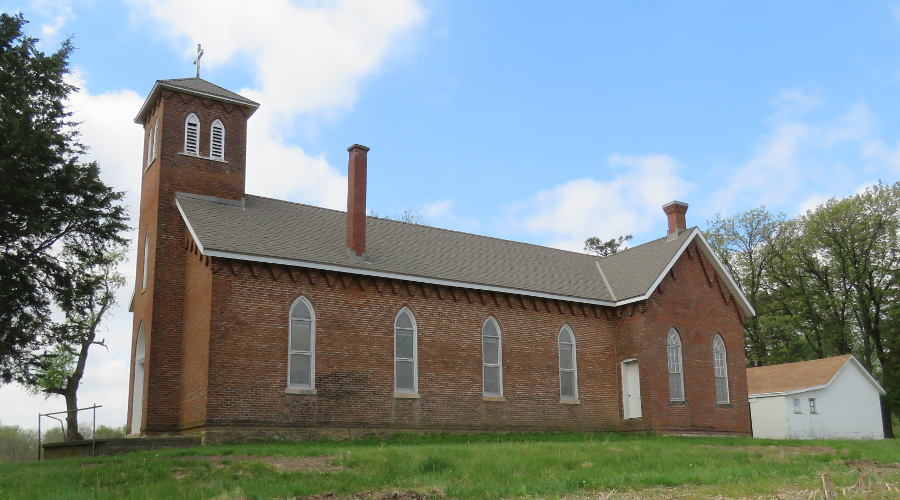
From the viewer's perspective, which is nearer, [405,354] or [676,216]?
[405,354]

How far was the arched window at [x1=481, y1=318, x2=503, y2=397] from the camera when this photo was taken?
87.9ft

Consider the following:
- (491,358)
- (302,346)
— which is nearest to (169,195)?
(302,346)

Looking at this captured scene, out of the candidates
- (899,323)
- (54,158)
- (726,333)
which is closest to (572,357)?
(726,333)

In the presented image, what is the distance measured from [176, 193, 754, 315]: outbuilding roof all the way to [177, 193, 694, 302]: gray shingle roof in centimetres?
3

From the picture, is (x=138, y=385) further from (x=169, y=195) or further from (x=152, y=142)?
(x=152, y=142)

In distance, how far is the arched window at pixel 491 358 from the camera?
26.8m

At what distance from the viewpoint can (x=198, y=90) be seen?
26.6 metres

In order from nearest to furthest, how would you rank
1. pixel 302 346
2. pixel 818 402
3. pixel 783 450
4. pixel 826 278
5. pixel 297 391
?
pixel 783 450 → pixel 297 391 → pixel 302 346 → pixel 818 402 → pixel 826 278

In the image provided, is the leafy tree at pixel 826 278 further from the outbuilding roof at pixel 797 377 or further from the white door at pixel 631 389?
the white door at pixel 631 389

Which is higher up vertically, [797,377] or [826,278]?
[826,278]

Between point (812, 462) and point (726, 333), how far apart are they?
14.0m

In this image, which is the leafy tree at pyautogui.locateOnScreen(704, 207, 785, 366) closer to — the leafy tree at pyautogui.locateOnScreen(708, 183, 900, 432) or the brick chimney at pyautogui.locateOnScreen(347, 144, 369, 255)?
the leafy tree at pyautogui.locateOnScreen(708, 183, 900, 432)

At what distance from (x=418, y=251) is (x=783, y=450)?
485 inches

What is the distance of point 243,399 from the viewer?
22.0 m
